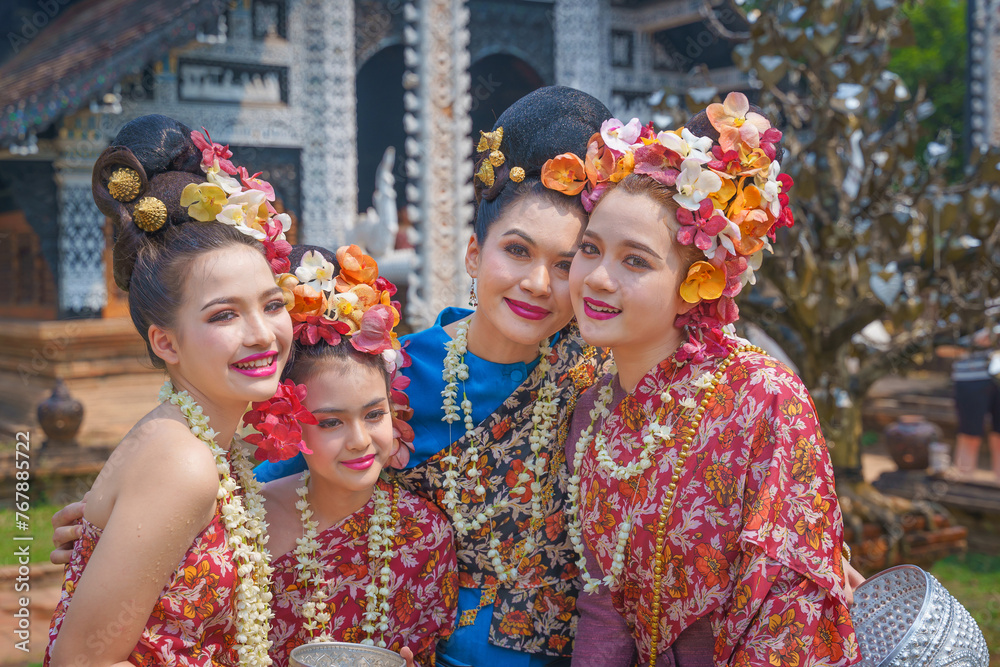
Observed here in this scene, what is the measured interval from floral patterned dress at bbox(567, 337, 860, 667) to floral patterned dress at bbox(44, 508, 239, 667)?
2.99 feet

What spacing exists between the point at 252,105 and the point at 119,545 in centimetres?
781

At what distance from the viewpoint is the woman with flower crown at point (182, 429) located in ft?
6.22

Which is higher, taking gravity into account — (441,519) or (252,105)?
(252,105)

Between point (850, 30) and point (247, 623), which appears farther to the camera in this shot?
point (850, 30)

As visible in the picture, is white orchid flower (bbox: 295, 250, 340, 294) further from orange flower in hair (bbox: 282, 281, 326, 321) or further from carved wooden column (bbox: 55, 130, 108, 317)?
carved wooden column (bbox: 55, 130, 108, 317)

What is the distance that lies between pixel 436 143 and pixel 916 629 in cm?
759

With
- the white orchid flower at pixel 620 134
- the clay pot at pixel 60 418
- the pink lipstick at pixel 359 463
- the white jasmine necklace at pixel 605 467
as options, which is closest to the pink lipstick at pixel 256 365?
the pink lipstick at pixel 359 463

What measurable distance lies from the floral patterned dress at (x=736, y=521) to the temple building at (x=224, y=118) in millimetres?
6154

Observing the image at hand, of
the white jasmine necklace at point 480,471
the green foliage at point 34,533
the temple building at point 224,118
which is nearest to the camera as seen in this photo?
the white jasmine necklace at point 480,471

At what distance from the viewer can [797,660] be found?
6.47ft

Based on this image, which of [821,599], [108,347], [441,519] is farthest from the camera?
[108,347]

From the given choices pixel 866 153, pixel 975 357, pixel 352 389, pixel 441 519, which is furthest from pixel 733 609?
pixel 975 357

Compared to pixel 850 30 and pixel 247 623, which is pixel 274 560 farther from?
pixel 850 30

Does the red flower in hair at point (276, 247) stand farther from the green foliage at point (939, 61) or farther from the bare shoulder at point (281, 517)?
the green foliage at point (939, 61)
